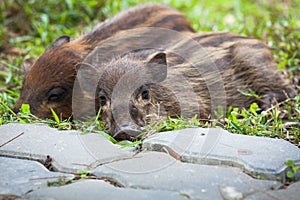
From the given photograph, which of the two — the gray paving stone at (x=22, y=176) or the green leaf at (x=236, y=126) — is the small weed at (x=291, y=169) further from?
the gray paving stone at (x=22, y=176)

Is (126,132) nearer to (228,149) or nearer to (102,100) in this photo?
(102,100)

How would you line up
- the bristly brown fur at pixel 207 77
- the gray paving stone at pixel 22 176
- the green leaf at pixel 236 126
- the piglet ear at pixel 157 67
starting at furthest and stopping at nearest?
1. the piglet ear at pixel 157 67
2. the bristly brown fur at pixel 207 77
3. the green leaf at pixel 236 126
4. the gray paving stone at pixel 22 176

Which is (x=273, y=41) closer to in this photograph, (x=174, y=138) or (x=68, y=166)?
(x=174, y=138)

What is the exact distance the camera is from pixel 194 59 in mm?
5445

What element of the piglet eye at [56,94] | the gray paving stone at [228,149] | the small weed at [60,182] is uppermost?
the small weed at [60,182]

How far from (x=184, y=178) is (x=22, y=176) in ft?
3.09

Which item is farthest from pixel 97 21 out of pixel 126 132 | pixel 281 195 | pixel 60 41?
pixel 281 195

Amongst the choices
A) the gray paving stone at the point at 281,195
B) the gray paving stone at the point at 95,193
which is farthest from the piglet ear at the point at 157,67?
the gray paving stone at the point at 281,195

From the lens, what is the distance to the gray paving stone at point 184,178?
2766 millimetres

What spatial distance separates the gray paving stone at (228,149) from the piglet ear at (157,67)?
1232 millimetres

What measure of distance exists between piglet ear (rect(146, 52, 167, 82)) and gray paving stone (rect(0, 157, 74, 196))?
1.88m

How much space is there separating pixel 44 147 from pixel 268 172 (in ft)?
4.86

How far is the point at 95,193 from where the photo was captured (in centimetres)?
275

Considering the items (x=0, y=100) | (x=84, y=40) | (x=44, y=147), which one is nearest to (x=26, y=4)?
(x=84, y=40)
